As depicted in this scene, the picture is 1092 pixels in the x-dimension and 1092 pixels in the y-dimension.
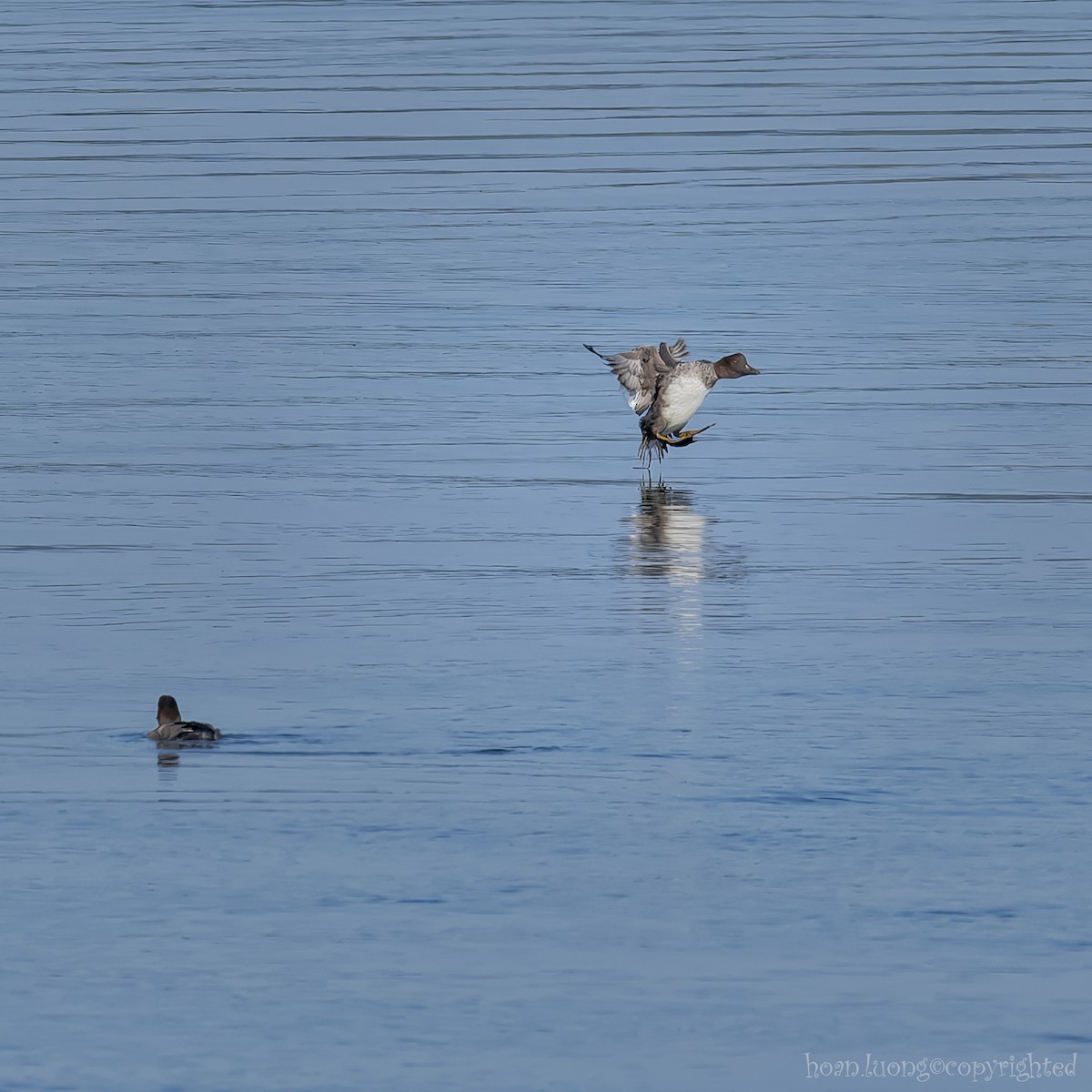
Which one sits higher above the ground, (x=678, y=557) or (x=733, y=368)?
(x=733, y=368)

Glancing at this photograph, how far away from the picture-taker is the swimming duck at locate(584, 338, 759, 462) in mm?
14039

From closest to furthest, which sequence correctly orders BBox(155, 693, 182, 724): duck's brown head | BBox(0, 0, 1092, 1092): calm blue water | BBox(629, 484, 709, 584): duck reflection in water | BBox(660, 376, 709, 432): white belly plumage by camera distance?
1. BBox(0, 0, 1092, 1092): calm blue water
2. BBox(155, 693, 182, 724): duck's brown head
3. BBox(629, 484, 709, 584): duck reflection in water
4. BBox(660, 376, 709, 432): white belly plumage

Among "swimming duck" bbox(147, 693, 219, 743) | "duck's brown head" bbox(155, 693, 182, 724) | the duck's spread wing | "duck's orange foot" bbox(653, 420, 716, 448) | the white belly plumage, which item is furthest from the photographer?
the duck's spread wing

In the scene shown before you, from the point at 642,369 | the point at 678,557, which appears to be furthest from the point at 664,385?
the point at 678,557

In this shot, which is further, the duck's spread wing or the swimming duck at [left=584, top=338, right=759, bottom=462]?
the duck's spread wing

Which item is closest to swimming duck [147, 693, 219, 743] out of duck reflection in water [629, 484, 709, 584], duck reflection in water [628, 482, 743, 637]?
duck reflection in water [628, 482, 743, 637]

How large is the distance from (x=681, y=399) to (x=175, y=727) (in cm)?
573

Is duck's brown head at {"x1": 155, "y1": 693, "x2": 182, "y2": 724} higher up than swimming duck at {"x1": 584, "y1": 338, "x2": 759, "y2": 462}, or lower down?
lower down

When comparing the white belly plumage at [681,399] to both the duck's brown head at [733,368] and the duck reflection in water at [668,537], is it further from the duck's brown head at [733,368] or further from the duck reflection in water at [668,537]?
the duck reflection in water at [668,537]

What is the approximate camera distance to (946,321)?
1750 cm

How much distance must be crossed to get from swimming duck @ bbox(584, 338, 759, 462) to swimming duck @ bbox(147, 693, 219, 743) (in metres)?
5.39

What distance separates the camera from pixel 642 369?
14250 millimetres

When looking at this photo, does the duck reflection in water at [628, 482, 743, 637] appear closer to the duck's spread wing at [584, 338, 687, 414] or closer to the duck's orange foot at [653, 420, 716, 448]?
the duck's orange foot at [653, 420, 716, 448]

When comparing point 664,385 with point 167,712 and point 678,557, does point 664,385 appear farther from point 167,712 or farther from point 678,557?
point 167,712
